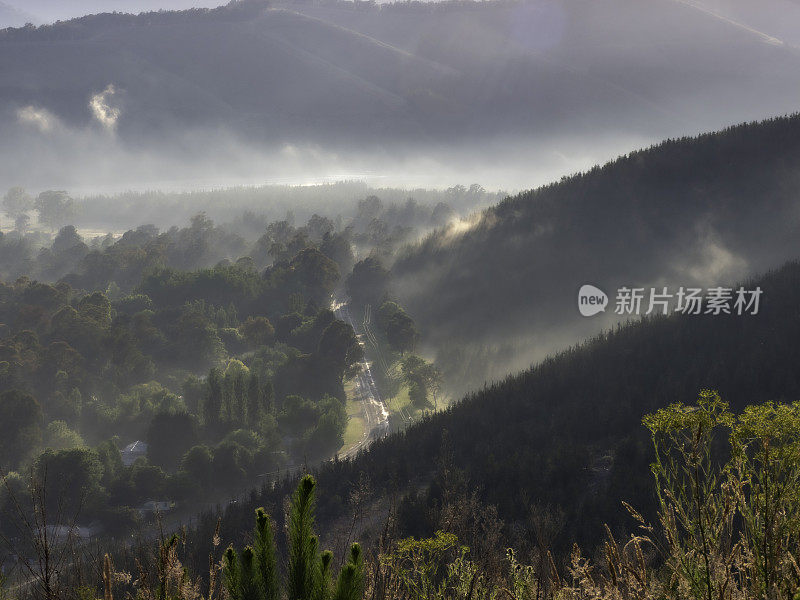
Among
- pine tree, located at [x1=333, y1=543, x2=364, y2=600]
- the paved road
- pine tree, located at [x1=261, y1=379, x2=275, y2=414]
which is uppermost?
pine tree, located at [x1=333, y1=543, x2=364, y2=600]

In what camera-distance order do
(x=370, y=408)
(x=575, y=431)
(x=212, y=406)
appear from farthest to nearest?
(x=370, y=408)
(x=212, y=406)
(x=575, y=431)

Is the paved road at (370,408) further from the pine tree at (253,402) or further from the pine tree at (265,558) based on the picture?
the pine tree at (265,558)

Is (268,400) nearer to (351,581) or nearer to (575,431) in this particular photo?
(575,431)

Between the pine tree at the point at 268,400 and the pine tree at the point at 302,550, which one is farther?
the pine tree at the point at 268,400

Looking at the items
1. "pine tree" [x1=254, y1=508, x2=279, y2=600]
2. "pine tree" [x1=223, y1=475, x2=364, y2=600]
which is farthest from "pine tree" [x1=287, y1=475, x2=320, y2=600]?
"pine tree" [x1=254, y1=508, x2=279, y2=600]

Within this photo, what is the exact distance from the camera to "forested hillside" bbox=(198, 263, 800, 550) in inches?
3292

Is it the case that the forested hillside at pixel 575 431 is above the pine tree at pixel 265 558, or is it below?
below

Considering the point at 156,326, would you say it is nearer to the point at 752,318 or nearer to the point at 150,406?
the point at 150,406

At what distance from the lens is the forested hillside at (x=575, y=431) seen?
83.6 meters

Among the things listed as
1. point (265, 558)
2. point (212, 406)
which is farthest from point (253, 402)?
point (265, 558)

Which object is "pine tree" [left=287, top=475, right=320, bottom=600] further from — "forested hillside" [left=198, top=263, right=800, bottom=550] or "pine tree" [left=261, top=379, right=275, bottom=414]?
"pine tree" [left=261, top=379, right=275, bottom=414]

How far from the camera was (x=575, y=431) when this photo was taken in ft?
353

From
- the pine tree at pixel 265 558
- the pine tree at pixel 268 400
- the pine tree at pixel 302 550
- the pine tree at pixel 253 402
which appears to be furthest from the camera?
the pine tree at pixel 268 400

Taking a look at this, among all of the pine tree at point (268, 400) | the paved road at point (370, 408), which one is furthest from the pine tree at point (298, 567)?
the pine tree at point (268, 400)
